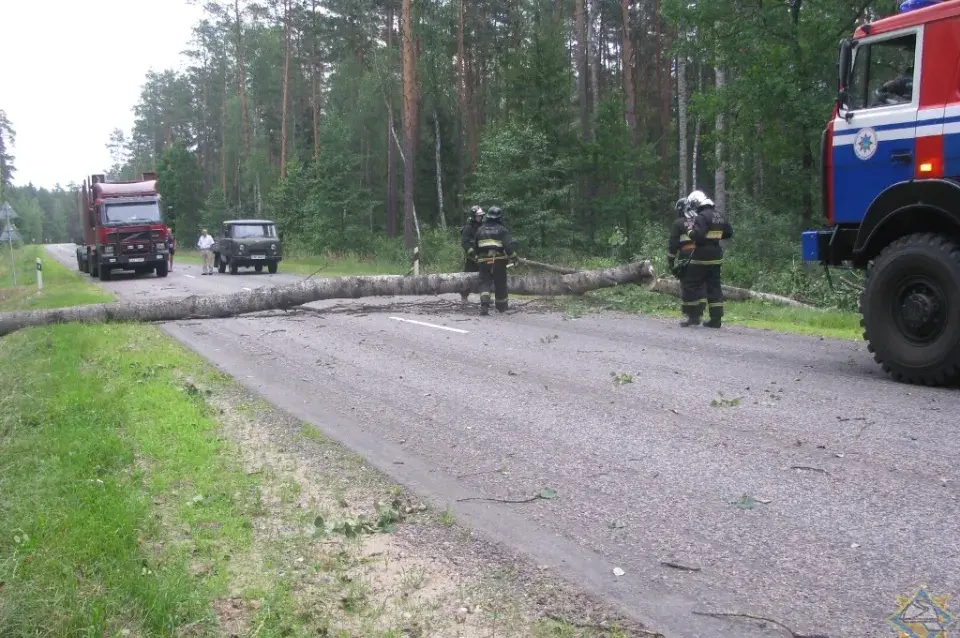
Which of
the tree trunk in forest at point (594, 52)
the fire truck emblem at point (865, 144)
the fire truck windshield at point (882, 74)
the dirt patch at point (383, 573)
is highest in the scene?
the tree trunk in forest at point (594, 52)

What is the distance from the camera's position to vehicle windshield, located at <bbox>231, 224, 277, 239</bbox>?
31922mm

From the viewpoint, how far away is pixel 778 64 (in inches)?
721

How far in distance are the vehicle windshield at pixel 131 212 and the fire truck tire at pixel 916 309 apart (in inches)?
1132

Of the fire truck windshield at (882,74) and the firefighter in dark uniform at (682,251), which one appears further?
the firefighter in dark uniform at (682,251)

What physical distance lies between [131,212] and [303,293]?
60.7 feet

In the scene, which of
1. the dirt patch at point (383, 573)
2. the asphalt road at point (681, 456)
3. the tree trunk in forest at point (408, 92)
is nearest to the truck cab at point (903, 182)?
the asphalt road at point (681, 456)

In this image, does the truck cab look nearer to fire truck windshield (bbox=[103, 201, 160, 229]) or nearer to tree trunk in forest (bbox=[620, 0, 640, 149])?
tree trunk in forest (bbox=[620, 0, 640, 149])

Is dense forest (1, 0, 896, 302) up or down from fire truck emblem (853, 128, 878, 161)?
up

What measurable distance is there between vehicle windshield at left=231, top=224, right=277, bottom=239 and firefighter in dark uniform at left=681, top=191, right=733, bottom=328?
22.9 metres

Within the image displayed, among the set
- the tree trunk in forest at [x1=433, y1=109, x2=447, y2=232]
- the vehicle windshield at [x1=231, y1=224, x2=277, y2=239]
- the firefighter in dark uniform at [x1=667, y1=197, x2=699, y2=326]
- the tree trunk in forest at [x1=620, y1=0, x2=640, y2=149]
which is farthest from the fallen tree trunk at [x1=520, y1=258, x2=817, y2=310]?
the tree trunk in forest at [x1=433, y1=109, x2=447, y2=232]

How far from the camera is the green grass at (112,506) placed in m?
3.54

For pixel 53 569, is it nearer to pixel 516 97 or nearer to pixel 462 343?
pixel 462 343

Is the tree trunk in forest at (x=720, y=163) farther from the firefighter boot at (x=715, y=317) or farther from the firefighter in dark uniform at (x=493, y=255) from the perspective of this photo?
the firefighter boot at (x=715, y=317)

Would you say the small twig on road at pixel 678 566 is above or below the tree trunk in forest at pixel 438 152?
below
